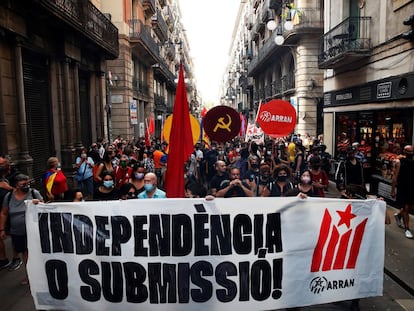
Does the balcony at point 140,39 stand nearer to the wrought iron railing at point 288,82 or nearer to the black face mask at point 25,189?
the wrought iron railing at point 288,82

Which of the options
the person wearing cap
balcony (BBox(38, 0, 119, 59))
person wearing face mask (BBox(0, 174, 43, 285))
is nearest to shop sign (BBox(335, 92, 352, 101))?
the person wearing cap

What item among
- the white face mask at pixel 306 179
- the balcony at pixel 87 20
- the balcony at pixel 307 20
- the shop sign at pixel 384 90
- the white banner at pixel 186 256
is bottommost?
the white banner at pixel 186 256

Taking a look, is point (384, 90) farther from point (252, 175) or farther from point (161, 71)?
point (161, 71)

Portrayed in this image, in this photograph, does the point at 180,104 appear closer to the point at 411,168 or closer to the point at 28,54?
the point at 411,168

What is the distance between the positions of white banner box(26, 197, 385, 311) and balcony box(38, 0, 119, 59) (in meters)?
8.57

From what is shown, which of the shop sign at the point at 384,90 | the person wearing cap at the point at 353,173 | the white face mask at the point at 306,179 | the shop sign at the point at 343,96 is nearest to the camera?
the white face mask at the point at 306,179

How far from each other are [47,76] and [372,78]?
10.8m

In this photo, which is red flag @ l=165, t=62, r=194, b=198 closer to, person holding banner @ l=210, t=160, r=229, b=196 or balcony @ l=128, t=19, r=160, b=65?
person holding banner @ l=210, t=160, r=229, b=196

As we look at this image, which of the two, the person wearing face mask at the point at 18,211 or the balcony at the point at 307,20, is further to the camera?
the balcony at the point at 307,20

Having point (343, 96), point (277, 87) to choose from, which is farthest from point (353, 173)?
point (277, 87)

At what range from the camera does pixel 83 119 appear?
55.1 feet

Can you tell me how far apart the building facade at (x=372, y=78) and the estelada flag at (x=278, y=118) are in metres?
3.05

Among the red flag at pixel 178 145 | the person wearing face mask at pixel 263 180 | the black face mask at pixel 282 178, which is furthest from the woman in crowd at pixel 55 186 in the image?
the black face mask at pixel 282 178

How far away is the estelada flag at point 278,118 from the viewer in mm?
9352
